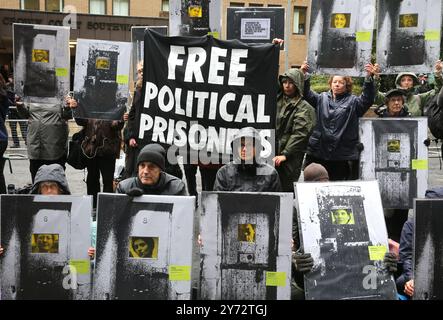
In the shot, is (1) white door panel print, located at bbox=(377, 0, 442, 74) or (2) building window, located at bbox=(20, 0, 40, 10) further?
(2) building window, located at bbox=(20, 0, 40, 10)

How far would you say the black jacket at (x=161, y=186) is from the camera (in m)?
4.79

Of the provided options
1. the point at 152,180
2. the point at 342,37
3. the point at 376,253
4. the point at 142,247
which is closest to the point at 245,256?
the point at 142,247

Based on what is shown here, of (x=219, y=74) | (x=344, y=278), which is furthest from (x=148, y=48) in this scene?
(x=344, y=278)

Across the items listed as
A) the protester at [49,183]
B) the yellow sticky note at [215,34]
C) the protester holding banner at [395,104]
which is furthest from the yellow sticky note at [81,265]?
the protester holding banner at [395,104]

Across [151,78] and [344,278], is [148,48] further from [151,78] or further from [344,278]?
→ [344,278]

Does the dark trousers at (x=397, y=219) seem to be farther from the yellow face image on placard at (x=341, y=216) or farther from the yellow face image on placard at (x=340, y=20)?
the yellow face image on placard at (x=341, y=216)

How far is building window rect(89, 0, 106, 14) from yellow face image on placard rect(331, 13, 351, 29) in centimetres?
2699

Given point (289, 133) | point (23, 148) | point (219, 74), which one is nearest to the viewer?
point (219, 74)

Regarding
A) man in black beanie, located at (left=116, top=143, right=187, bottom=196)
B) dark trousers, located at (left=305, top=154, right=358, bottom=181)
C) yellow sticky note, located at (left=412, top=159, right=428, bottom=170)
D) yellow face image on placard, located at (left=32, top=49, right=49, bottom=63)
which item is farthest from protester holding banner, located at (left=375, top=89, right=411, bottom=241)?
yellow face image on placard, located at (left=32, top=49, right=49, bottom=63)

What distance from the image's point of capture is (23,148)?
1598cm

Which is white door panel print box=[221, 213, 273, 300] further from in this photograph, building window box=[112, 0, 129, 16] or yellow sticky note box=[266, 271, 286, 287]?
building window box=[112, 0, 129, 16]

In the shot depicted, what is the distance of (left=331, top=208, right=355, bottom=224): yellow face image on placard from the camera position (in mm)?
4406

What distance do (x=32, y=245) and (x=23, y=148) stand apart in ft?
40.3

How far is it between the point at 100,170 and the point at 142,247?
11.4 ft
